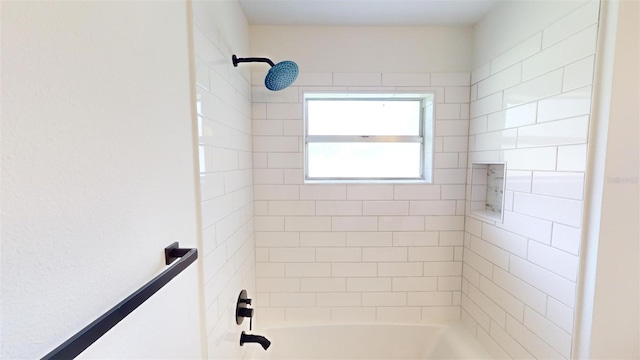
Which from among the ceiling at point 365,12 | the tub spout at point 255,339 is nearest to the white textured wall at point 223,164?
the tub spout at point 255,339

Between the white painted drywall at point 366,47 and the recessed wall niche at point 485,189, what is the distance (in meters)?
0.66

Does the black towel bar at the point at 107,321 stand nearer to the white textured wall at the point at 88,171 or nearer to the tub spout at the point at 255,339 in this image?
the white textured wall at the point at 88,171

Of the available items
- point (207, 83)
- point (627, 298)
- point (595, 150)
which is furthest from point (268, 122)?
point (627, 298)

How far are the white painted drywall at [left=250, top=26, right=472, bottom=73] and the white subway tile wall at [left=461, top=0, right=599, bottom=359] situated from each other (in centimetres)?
26

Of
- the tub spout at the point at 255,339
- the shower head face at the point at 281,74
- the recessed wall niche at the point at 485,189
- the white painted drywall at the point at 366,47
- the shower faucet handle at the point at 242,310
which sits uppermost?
the white painted drywall at the point at 366,47

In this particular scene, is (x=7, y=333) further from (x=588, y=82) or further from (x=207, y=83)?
(x=588, y=82)

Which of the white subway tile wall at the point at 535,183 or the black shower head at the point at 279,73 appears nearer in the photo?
the white subway tile wall at the point at 535,183

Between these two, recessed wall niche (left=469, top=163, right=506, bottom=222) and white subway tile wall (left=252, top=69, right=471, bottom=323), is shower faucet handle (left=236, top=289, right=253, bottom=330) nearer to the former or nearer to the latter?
white subway tile wall (left=252, top=69, right=471, bottom=323)

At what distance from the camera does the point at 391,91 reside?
1.62m

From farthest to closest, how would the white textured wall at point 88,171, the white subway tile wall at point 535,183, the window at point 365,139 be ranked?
the window at point 365,139 < the white subway tile wall at point 535,183 < the white textured wall at point 88,171

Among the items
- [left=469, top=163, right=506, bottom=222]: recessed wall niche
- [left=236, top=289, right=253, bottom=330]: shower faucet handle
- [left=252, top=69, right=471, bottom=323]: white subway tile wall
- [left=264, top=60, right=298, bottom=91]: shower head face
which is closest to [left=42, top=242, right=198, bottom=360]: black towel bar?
[left=236, top=289, right=253, bottom=330]: shower faucet handle

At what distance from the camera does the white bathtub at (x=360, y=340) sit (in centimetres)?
167

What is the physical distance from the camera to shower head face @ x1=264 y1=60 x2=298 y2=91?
4.03ft

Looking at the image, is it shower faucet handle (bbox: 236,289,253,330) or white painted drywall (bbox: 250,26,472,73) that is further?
white painted drywall (bbox: 250,26,472,73)
